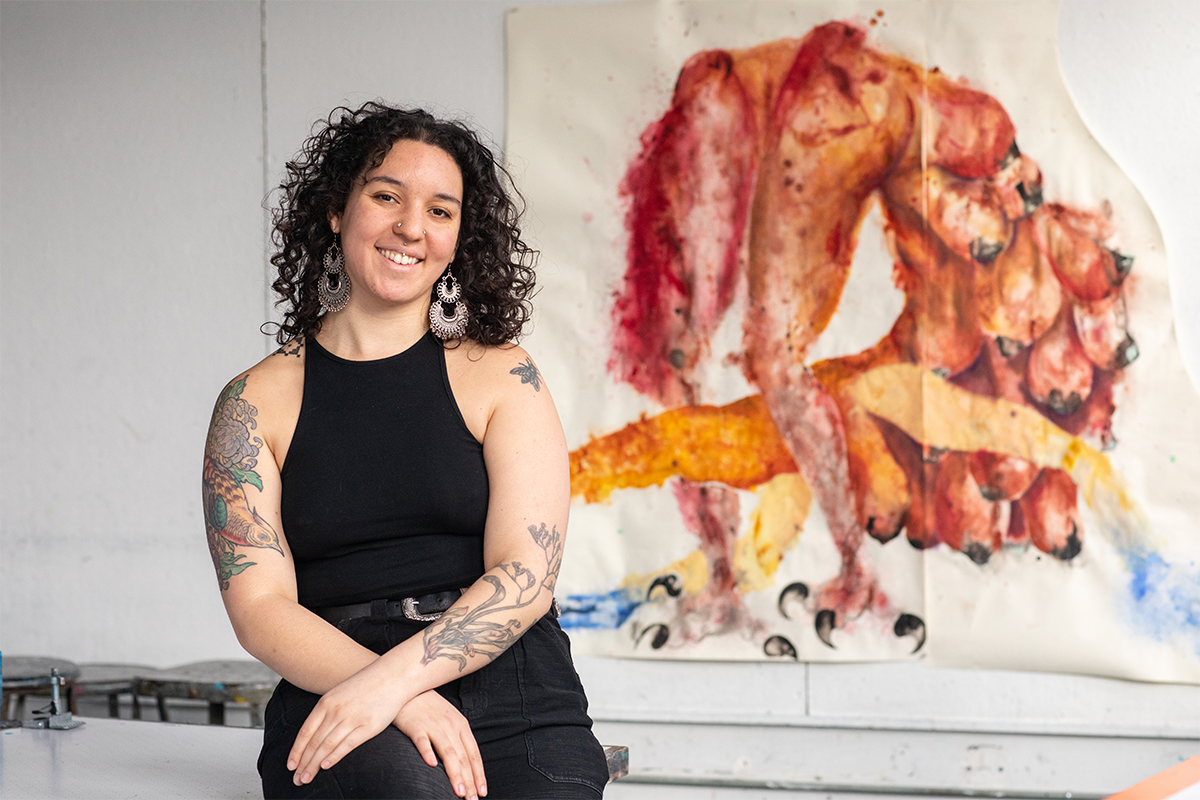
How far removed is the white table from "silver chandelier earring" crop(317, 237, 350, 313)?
70 centimetres

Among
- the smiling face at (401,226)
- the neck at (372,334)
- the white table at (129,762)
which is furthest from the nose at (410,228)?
the white table at (129,762)

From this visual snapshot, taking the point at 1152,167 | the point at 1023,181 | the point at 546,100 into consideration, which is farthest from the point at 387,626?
the point at 1152,167

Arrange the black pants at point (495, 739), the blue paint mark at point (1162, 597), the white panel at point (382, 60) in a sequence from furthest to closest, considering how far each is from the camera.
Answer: the white panel at point (382, 60), the blue paint mark at point (1162, 597), the black pants at point (495, 739)

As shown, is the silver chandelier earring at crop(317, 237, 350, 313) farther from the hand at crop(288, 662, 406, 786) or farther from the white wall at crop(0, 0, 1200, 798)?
the white wall at crop(0, 0, 1200, 798)

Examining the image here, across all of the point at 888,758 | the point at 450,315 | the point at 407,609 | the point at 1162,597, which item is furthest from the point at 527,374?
the point at 1162,597

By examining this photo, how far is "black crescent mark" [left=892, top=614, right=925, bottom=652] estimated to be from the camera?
2.59 m

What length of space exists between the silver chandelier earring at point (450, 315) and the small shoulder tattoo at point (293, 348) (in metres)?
0.19

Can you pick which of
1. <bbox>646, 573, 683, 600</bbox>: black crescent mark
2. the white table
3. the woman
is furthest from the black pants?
<bbox>646, 573, 683, 600</bbox>: black crescent mark

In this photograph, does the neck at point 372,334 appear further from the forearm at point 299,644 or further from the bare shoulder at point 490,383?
the forearm at point 299,644

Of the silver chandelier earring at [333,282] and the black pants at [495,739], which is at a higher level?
the silver chandelier earring at [333,282]

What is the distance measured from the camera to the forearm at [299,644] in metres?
1.27

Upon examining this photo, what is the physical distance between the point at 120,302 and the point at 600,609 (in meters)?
1.66

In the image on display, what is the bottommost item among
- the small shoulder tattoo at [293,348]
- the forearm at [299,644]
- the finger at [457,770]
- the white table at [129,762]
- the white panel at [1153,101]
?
the white table at [129,762]

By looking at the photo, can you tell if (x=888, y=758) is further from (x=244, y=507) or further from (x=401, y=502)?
(x=244, y=507)
